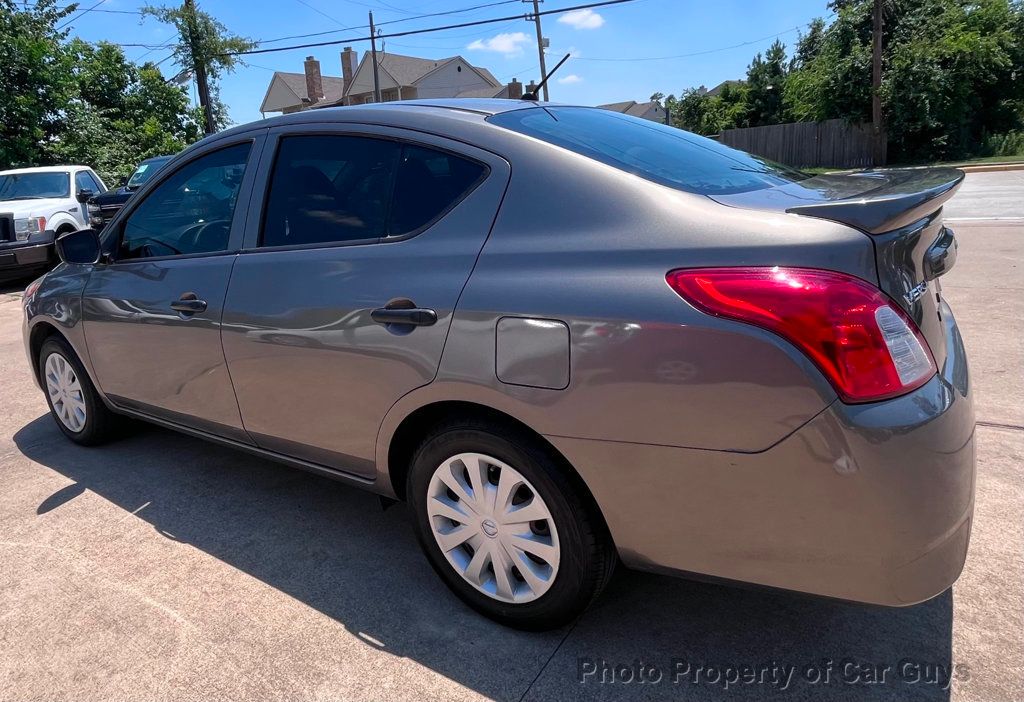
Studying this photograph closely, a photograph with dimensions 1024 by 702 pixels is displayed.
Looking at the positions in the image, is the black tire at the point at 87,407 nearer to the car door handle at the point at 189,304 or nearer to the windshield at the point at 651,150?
the car door handle at the point at 189,304

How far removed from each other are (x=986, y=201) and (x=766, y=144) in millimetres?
21472

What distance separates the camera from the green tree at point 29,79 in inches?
701

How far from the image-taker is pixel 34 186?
40.7ft

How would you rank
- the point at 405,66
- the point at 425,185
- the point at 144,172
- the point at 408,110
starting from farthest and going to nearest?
the point at 405,66
the point at 144,172
the point at 408,110
the point at 425,185

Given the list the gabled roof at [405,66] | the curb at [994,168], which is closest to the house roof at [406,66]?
the gabled roof at [405,66]

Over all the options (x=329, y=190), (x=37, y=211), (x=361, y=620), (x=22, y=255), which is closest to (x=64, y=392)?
(x=329, y=190)

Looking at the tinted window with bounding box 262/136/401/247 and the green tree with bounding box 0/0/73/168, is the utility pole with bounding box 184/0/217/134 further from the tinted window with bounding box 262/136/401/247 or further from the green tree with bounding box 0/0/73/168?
the tinted window with bounding box 262/136/401/247

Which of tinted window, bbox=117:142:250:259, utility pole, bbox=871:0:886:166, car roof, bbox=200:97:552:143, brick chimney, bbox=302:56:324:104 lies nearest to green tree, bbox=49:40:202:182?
tinted window, bbox=117:142:250:259

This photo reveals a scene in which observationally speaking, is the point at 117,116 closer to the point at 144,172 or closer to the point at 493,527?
the point at 144,172

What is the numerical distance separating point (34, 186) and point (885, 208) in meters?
14.0

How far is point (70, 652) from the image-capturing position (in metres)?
2.53

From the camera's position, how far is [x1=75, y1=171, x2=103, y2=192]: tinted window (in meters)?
12.7

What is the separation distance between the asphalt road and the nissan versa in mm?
239

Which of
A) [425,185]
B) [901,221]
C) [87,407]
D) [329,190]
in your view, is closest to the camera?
[901,221]
